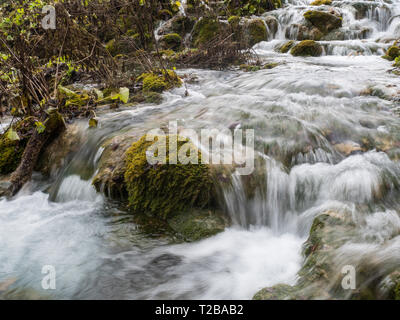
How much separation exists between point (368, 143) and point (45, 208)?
4525 mm

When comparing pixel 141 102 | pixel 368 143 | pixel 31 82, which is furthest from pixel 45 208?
pixel 368 143

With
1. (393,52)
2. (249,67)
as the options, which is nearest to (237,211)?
(249,67)

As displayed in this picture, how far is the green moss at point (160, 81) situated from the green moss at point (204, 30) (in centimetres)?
583

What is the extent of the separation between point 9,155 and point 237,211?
3.81 metres

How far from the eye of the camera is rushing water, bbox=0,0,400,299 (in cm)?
242

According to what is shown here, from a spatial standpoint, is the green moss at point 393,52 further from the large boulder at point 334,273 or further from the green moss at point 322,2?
the large boulder at point 334,273

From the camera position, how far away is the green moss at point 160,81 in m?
6.75

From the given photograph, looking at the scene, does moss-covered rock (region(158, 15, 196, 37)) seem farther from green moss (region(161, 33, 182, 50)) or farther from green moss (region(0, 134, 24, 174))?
green moss (region(0, 134, 24, 174))

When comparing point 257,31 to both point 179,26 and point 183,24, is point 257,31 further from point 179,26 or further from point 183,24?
point 179,26

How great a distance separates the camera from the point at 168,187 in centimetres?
310

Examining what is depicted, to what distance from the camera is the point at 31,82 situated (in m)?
4.42

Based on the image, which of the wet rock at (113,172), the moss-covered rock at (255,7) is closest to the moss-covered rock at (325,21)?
the moss-covered rock at (255,7)

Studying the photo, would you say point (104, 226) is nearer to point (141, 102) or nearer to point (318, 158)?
point (318, 158)

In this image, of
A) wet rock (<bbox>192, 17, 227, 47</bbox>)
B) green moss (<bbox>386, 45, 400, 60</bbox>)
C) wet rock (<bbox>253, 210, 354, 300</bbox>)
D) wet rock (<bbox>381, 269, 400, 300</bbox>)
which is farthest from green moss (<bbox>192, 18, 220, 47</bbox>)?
wet rock (<bbox>381, 269, 400, 300</bbox>)
